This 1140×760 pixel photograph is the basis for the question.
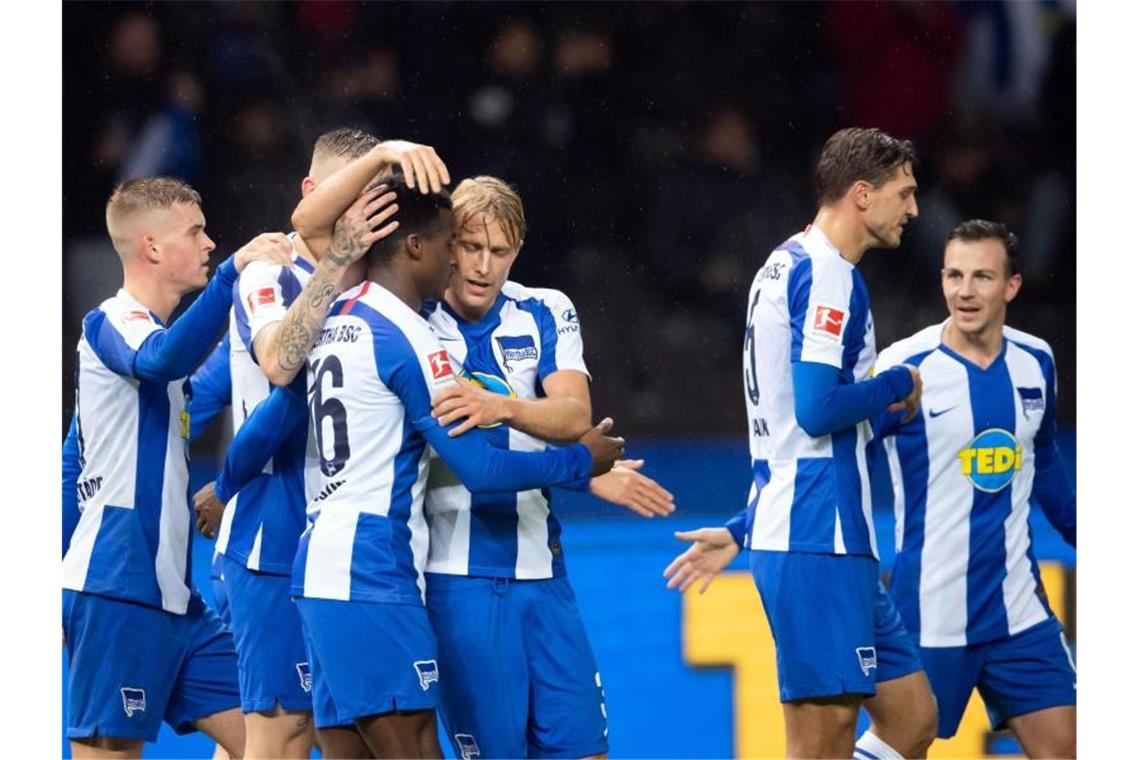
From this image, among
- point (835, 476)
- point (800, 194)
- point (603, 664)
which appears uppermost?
point (800, 194)

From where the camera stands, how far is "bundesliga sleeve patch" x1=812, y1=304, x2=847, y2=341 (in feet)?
12.3

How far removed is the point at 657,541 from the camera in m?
5.02

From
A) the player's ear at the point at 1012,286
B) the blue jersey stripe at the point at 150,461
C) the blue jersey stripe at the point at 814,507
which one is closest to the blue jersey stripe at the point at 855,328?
the blue jersey stripe at the point at 814,507

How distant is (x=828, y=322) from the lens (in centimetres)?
376

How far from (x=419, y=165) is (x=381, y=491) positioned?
0.68 metres

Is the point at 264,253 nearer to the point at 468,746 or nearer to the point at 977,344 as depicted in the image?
the point at 468,746

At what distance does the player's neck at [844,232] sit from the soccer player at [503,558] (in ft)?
2.42

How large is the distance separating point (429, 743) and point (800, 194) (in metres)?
2.51

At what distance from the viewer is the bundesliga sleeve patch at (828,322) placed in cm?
375

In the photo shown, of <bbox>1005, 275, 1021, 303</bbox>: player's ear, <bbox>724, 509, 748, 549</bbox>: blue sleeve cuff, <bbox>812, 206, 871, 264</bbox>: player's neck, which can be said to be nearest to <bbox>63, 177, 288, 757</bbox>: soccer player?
<bbox>724, 509, 748, 549</bbox>: blue sleeve cuff

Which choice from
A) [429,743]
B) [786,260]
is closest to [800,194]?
[786,260]

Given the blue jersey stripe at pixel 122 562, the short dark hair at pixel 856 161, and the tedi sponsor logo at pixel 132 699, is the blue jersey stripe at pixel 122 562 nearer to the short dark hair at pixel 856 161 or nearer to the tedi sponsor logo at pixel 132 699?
the tedi sponsor logo at pixel 132 699

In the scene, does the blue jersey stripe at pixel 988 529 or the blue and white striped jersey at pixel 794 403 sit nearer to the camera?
the blue and white striped jersey at pixel 794 403
